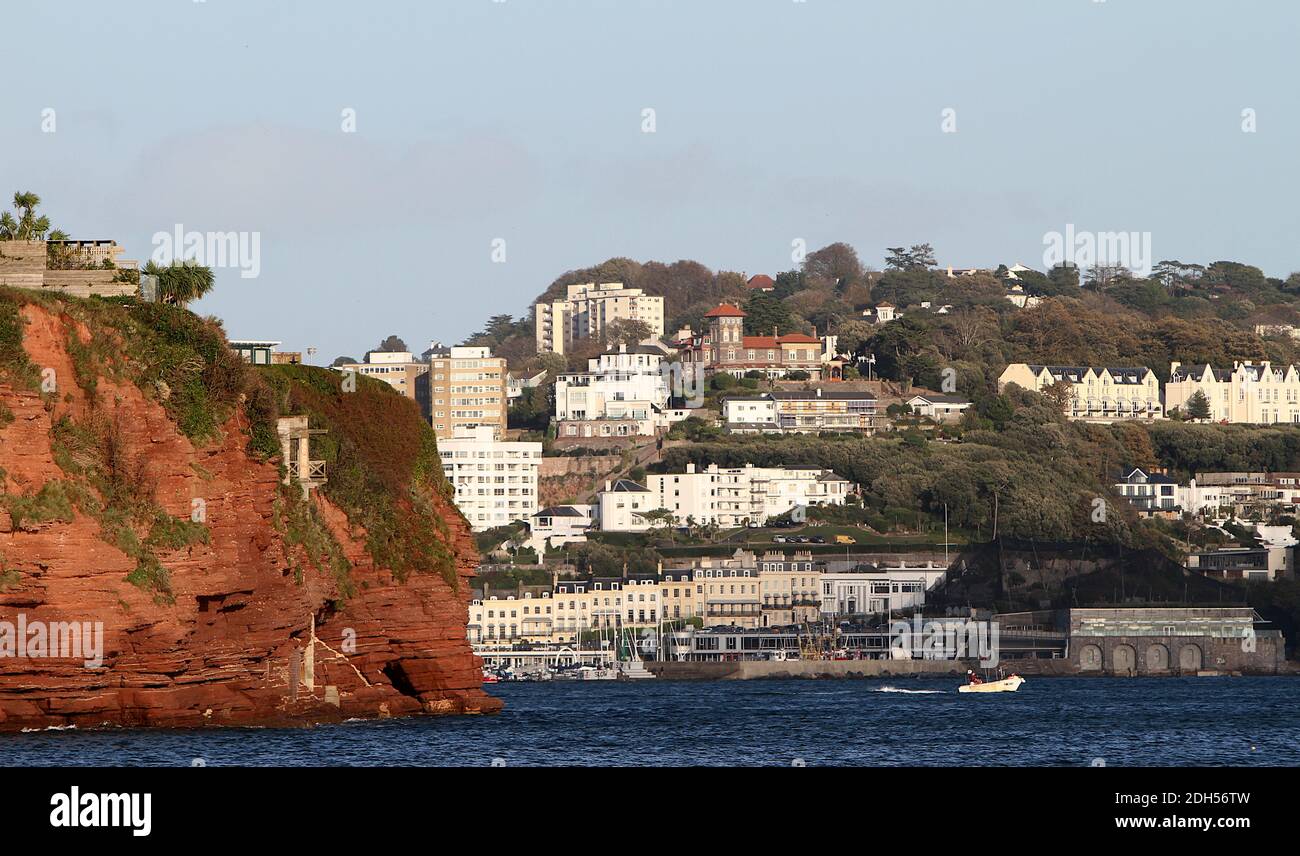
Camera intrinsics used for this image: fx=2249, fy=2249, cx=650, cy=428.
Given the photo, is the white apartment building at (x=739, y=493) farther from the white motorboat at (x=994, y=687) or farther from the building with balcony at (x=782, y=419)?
the white motorboat at (x=994, y=687)

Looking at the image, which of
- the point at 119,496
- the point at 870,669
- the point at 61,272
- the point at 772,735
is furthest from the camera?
the point at 870,669

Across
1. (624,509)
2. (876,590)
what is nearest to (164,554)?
(876,590)

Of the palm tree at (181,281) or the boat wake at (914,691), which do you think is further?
the boat wake at (914,691)

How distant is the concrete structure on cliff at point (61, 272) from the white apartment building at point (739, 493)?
124386mm

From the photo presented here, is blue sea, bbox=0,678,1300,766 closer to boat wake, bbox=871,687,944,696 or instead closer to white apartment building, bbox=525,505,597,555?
boat wake, bbox=871,687,944,696

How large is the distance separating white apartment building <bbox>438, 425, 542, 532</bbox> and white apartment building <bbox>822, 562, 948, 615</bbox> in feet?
120

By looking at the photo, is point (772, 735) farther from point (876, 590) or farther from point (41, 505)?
point (876, 590)

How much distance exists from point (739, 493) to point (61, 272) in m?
130

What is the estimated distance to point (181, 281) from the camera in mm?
50938

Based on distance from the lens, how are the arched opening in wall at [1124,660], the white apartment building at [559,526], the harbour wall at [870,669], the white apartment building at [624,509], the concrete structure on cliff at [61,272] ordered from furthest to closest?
the white apartment building at [624,509] → the white apartment building at [559,526] → the arched opening in wall at [1124,660] → the harbour wall at [870,669] → the concrete structure on cliff at [61,272]

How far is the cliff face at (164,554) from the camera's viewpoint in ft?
126

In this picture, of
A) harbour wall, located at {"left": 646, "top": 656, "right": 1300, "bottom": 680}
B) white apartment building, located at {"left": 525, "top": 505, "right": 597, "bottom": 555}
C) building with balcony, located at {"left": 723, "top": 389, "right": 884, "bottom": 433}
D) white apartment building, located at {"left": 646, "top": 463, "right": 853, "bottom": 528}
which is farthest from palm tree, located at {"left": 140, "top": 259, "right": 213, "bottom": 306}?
building with balcony, located at {"left": 723, "top": 389, "right": 884, "bottom": 433}

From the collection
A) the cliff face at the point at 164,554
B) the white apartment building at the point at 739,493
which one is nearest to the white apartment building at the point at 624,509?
the white apartment building at the point at 739,493
